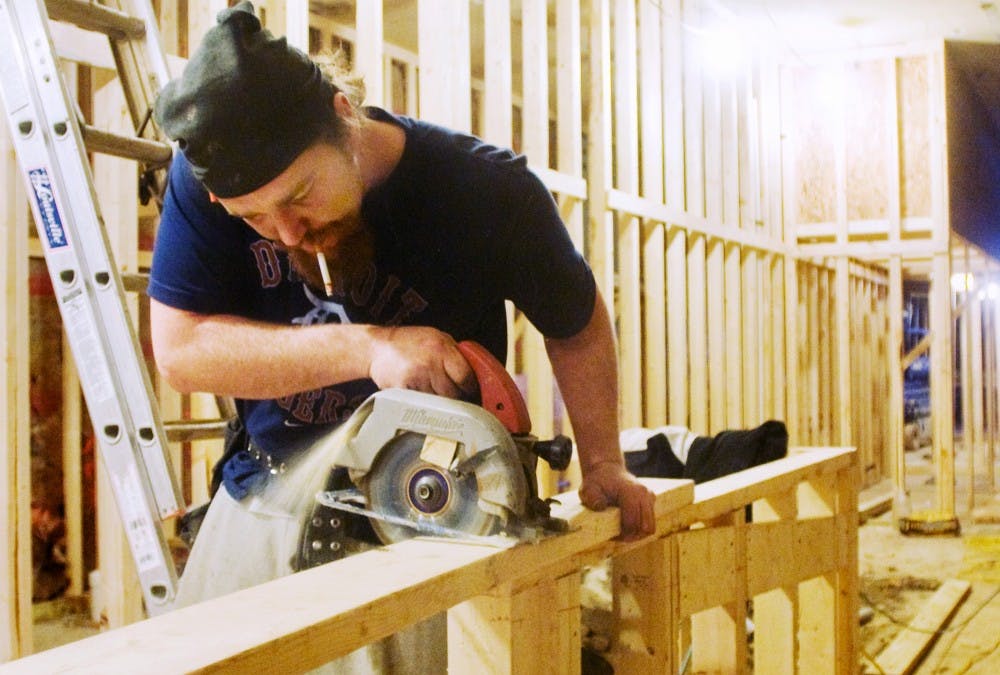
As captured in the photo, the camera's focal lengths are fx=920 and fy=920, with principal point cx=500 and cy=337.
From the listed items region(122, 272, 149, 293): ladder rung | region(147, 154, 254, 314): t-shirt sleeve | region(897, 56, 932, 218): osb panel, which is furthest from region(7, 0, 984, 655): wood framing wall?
region(147, 154, 254, 314): t-shirt sleeve

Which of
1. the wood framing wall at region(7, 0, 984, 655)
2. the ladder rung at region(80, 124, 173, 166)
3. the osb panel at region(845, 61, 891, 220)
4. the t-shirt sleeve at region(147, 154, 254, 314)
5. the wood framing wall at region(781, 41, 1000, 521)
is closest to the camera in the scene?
the t-shirt sleeve at region(147, 154, 254, 314)

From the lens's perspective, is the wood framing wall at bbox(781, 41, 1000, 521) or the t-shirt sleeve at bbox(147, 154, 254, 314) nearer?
the t-shirt sleeve at bbox(147, 154, 254, 314)

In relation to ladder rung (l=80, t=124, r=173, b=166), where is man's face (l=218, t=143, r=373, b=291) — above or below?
below

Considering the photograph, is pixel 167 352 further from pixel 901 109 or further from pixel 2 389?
pixel 901 109

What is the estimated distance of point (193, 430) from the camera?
200cm

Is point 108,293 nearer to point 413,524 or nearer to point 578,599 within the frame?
point 413,524

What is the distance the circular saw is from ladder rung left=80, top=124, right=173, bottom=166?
853 mm

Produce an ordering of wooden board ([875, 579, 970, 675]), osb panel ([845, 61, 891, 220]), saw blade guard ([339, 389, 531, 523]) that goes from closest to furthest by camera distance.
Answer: saw blade guard ([339, 389, 531, 523]), wooden board ([875, 579, 970, 675]), osb panel ([845, 61, 891, 220])

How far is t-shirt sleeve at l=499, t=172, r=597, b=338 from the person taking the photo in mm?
1648

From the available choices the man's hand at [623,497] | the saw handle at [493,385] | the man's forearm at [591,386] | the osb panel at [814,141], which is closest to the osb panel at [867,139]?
the osb panel at [814,141]

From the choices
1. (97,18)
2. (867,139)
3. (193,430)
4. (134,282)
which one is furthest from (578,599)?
(867,139)

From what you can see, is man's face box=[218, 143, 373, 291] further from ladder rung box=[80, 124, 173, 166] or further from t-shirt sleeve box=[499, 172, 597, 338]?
ladder rung box=[80, 124, 173, 166]

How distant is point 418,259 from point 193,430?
28.4 inches

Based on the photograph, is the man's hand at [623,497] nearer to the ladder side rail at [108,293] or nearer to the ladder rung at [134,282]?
the ladder side rail at [108,293]
